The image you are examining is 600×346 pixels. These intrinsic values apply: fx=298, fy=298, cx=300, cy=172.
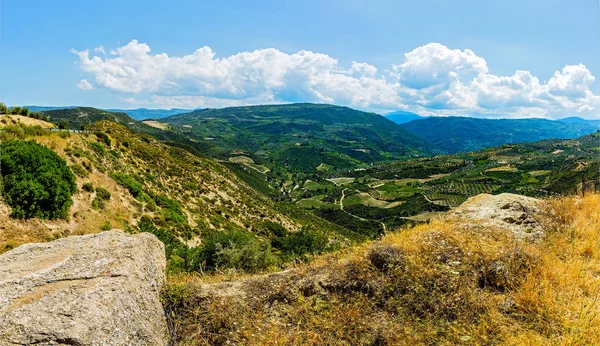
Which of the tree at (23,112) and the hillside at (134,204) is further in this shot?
the tree at (23,112)

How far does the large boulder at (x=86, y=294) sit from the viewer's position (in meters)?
4.92

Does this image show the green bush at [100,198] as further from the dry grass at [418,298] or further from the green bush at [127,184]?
the dry grass at [418,298]

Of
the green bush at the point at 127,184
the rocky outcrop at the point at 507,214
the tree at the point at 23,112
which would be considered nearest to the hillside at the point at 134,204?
the green bush at the point at 127,184

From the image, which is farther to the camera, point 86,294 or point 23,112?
point 23,112

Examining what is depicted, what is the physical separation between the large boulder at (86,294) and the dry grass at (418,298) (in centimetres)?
91

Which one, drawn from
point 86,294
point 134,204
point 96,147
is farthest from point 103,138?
point 86,294

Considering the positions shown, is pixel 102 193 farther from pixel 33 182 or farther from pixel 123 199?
pixel 33 182

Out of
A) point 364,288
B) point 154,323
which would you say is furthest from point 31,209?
point 364,288

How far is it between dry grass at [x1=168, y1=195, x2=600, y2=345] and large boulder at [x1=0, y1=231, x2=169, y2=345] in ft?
2.99

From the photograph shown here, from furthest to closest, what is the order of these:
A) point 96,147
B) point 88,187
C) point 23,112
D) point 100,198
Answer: point 96,147
point 23,112
point 100,198
point 88,187

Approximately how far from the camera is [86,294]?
568 cm

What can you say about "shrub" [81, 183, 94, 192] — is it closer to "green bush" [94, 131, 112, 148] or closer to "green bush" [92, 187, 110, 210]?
"green bush" [92, 187, 110, 210]

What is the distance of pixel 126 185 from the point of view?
34.1 m

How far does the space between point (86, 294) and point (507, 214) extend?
13.8 meters
